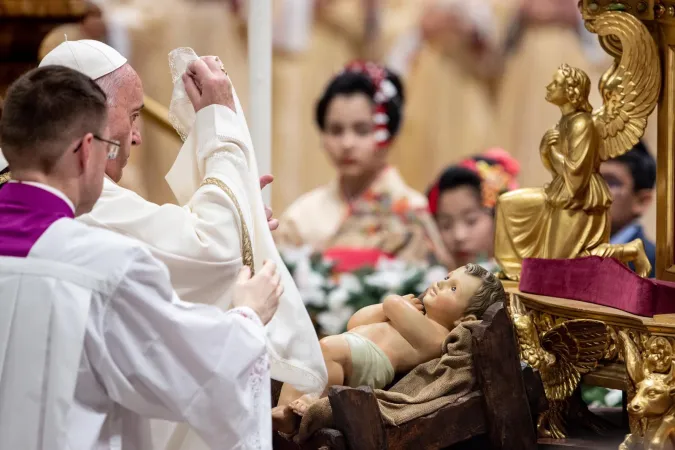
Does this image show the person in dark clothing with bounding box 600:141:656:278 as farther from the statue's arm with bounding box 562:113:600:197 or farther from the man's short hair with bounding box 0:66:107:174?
the man's short hair with bounding box 0:66:107:174

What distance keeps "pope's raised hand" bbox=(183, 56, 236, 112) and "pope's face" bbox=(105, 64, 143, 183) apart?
120 millimetres

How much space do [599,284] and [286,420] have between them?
85 centimetres

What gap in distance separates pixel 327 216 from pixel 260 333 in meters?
3.88

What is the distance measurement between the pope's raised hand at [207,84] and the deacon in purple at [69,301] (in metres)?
0.55

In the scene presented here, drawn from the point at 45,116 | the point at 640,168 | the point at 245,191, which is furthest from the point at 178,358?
the point at 640,168

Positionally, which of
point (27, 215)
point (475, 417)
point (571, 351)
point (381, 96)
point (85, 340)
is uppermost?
point (27, 215)

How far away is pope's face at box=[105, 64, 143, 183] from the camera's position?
2.74 m

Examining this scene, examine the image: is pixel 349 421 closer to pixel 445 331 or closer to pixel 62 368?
pixel 445 331

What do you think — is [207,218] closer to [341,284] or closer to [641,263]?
[641,263]

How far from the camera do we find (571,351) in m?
3.12

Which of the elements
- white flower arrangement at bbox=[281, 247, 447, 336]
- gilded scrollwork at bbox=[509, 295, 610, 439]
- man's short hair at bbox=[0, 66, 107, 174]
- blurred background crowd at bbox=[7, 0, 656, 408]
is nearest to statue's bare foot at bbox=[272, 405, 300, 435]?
gilded scrollwork at bbox=[509, 295, 610, 439]

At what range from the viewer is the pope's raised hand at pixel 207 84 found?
2811 mm

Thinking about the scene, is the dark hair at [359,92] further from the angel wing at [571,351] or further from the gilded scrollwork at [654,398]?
the gilded scrollwork at [654,398]

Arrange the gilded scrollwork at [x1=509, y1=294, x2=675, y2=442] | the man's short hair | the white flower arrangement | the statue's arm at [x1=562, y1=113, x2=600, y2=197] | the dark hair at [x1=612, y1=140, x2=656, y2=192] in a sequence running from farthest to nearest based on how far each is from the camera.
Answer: the dark hair at [x1=612, y1=140, x2=656, y2=192] < the white flower arrangement < the statue's arm at [x1=562, y1=113, x2=600, y2=197] < the gilded scrollwork at [x1=509, y1=294, x2=675, y2=442] < the man's short hair
